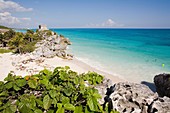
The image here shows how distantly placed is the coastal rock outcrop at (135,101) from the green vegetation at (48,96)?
100cm

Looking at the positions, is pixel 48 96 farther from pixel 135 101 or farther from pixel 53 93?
pixel 135 101

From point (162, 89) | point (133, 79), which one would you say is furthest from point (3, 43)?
point (162, 89)

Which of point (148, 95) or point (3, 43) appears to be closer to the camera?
point (148, 95)

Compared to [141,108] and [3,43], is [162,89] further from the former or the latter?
[3,43]

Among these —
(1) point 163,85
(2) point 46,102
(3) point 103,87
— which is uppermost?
(2) point 46,102

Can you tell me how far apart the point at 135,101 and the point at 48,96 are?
2044 mm

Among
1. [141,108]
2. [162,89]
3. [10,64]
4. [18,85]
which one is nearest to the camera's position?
[18,85]

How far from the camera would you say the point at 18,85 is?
253cm

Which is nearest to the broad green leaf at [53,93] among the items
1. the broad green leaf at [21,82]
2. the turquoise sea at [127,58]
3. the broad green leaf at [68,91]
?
the broad green leaf at [68,91]

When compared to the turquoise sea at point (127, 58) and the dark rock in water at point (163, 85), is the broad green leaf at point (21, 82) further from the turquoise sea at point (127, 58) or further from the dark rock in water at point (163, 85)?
the turquoise sea at point (127, 58)

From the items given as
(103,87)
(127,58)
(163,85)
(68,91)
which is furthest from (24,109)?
(127,58)

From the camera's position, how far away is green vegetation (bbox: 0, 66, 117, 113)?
2.23m

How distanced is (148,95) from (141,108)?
1.48ft

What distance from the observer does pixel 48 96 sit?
2.44 metres
